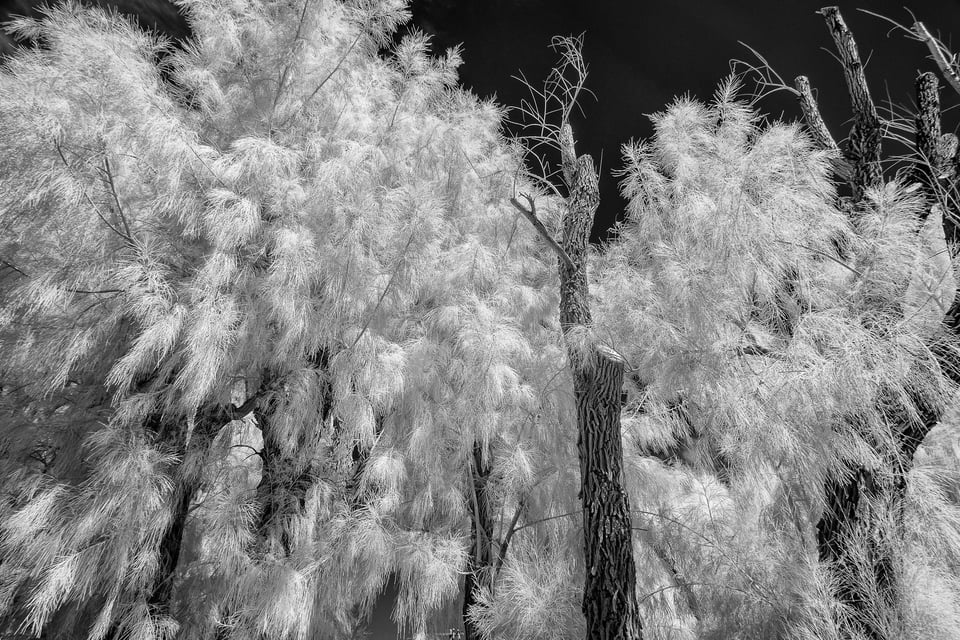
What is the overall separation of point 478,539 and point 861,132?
259cm

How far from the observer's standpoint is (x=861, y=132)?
2.42 meters

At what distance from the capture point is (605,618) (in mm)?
1926

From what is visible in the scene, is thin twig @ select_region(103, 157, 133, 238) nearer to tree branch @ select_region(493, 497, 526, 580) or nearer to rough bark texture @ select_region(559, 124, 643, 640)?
rough bark texture @ select_region(559, 124, 643, 640)

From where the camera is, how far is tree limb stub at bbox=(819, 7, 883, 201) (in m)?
2.38

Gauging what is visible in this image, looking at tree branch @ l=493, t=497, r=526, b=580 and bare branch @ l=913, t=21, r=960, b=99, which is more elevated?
bare branch @ l=913, t=21, r=960, b=99

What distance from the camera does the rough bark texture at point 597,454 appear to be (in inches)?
76.8

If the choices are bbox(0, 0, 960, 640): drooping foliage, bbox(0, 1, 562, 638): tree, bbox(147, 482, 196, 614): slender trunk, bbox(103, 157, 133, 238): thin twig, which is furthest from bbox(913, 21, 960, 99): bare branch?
bbox(147, 482, 196, 614): slender trunk

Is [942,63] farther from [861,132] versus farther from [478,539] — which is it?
[478,539]

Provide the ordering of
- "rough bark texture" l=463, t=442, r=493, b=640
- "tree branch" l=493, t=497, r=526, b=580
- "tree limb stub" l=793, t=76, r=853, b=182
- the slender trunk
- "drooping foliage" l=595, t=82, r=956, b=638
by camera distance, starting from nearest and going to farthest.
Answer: "drooping foliage" l=595, t=82, r=956, b=638
the slender trunk
"tree limb stub" l=793, t=76, r=853, b=182
"rough bark texture" l=463, t=442, r=493, b=640
"tree branch" l=493, t=497, r=526, b=580

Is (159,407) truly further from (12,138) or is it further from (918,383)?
(918,383)

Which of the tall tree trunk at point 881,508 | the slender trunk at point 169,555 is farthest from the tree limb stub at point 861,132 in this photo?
the slender trunk at point 169,555

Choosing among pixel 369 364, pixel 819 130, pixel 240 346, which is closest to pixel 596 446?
pixel 369 364

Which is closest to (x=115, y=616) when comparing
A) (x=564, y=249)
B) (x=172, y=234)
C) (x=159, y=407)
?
(x=159, y=407)

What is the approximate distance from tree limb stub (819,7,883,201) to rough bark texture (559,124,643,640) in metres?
1.15
